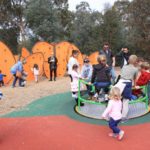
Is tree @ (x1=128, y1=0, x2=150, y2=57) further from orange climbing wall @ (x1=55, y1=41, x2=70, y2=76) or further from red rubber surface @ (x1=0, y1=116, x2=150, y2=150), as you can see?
red rubber surface @ (x1=0, y1=116, x2=150, y2=150)

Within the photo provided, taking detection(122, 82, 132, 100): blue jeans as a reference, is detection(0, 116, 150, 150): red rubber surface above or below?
below

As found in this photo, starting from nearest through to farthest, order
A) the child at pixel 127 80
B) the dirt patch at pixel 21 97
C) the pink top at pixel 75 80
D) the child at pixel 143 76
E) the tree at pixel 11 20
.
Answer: the child at pixel 127 80 → the child at pixel 143 76 → the pink top at pixel 75 80 → the dirt patch at pixel 21 97 → the tree at pixel 11 20

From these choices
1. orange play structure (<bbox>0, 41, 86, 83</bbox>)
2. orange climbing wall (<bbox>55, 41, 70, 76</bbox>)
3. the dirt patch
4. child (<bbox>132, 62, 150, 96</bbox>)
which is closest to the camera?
child (<bbox>132, 62, 150, 96</bbox>)

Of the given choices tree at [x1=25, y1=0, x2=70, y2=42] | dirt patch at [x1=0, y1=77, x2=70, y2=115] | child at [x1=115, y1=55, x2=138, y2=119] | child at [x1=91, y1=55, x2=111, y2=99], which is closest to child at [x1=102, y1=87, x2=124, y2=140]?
child at [x1=115, y1=55, x2=138, y2=119]

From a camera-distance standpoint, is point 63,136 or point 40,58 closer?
point 63,136

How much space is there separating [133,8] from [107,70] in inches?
930

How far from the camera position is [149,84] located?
9.65 m

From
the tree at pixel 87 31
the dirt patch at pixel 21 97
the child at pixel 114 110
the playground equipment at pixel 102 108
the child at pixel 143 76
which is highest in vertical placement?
the tree at pixel 87 31

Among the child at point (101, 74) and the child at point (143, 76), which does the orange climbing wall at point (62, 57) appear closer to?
the child at point (143, 76)

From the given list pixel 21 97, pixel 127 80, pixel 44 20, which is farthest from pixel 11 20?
pixel 127 80

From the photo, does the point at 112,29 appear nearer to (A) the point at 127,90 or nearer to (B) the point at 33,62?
(B) the point at 33,62

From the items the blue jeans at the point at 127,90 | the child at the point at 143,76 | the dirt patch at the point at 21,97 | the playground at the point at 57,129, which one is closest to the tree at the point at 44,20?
the dirt patch at the point at 21,97

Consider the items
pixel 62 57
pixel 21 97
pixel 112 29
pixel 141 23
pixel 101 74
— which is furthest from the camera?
pixel 112 29

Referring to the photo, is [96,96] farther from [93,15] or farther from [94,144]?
[93,15]
